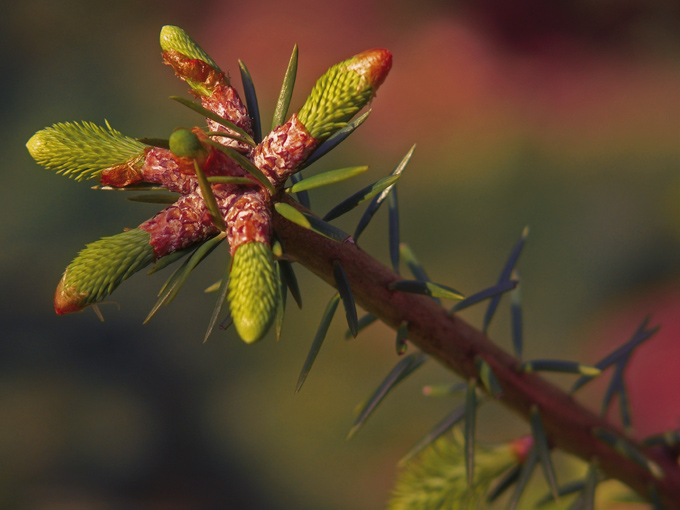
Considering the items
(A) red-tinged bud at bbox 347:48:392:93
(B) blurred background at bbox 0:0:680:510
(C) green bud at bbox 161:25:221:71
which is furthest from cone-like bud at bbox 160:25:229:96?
(B) blurred background at bbox 0:0:680:510

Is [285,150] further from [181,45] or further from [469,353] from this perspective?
[469,353]

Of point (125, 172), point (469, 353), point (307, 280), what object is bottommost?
point (307, 280)

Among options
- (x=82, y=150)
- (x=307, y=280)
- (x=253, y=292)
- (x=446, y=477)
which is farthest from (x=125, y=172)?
(x=307, y=280)

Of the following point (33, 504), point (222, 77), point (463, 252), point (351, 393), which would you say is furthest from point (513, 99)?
point (222, 77)

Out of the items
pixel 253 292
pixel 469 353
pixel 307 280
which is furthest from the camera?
pixel 307 280

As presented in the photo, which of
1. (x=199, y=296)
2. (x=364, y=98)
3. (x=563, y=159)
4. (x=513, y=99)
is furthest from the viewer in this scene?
(x=513, y=99)

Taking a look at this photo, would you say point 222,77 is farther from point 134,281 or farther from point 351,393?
point 134,281

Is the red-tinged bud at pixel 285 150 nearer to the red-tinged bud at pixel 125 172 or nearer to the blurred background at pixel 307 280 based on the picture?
the red-tinged bud at pixel 125 172
